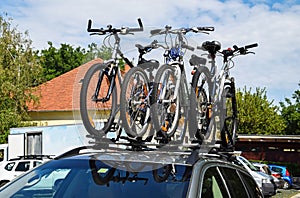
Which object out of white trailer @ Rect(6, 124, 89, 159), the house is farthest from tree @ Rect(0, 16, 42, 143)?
white trailer @ Rect(6, 124, 89, 159)

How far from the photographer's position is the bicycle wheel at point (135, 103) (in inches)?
200

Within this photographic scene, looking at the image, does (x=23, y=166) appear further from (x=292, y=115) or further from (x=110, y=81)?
(x=292, y=115)

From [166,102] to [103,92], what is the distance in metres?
0.69

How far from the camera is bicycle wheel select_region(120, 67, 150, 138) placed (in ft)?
16.7

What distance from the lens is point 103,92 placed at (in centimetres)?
534

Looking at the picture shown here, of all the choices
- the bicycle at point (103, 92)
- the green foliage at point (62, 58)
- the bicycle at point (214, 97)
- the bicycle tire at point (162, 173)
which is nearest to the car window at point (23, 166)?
the bicycle at point (214, 97)

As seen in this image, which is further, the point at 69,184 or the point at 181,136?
the point at 181,136

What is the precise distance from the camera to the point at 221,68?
6.71m

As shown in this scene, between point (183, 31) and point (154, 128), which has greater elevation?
point (183, 31)

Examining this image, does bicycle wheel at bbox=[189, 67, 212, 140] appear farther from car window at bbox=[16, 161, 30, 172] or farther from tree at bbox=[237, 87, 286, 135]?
tree at bbox=[237, 87, 286, 135]

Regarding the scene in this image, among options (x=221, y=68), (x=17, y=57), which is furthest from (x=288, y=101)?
(x=221, y=68)

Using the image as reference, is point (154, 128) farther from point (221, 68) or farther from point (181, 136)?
point (221, 68)

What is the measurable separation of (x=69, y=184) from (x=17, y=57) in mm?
29806

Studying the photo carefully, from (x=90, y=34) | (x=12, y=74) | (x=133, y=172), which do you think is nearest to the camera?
(x=133, y=172)
